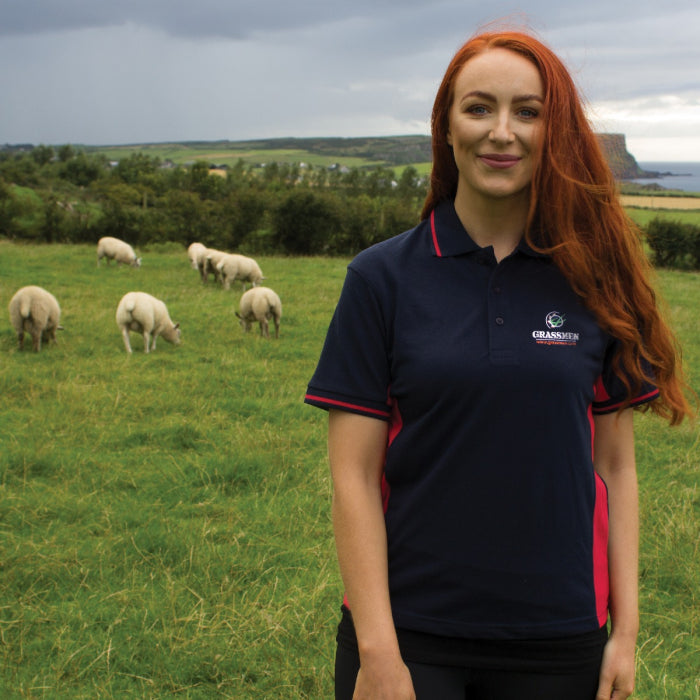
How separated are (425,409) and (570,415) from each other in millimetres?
345

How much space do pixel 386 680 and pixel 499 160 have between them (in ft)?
4.11

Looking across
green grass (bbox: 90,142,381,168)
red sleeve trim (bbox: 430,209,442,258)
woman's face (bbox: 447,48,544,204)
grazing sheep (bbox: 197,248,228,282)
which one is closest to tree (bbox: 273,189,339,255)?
grazing sheep (bbox: 197,248,228,282)

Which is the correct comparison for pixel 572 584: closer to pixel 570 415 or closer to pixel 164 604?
pixel 570 415

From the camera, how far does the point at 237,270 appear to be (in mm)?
21469

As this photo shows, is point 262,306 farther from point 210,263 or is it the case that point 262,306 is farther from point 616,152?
point 616,152

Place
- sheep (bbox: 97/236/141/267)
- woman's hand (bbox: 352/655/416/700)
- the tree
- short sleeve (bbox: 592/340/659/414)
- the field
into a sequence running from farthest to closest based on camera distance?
the tree
sheep (bbox: 97/236/141/267)
the field
short sleeve (bbox: 592/340/659/414)
woman's hand (bbox: 352/655/416/700)

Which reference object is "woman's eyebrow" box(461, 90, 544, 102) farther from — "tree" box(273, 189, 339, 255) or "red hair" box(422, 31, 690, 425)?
"tree" box(273, 189, 339, 255)

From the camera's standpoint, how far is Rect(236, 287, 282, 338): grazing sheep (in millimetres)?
14180

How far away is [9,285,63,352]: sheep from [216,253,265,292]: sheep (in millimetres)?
9018

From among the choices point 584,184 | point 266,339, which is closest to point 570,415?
point 584,184

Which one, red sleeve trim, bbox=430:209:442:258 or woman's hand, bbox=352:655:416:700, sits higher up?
red sleeve trim, bbox=430:209:442:258

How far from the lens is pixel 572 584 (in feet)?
6.02

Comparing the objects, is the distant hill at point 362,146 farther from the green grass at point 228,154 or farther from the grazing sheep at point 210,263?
the grazing sheep at point 210,263

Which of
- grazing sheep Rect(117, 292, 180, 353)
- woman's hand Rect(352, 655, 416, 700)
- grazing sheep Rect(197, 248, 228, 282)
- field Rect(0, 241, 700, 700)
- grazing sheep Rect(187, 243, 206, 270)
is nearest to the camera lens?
woman's hand Rect(352, 655, 416, 700)
